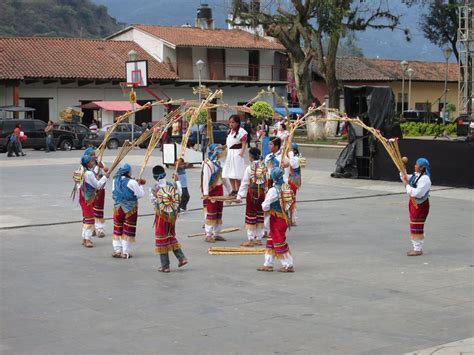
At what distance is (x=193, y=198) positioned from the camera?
66.3ft

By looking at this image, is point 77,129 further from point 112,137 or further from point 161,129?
point 161,129

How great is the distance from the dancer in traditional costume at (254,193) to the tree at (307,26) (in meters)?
26.2

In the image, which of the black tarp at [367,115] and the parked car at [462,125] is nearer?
the black tarp at [367,115]

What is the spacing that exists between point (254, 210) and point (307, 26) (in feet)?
89.9

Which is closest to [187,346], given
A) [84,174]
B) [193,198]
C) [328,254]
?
[328,254]

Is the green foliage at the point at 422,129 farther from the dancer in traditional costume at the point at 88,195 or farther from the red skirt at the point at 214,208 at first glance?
the dancer in traditional costume at the point at 88,195

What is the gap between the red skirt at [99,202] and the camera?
46.2 ft

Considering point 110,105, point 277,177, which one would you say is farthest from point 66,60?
point 277,177

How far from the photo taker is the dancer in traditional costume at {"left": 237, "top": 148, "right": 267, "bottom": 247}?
13.6m

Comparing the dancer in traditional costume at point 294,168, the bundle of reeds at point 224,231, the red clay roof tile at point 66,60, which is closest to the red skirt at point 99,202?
the bundle of reeds at point 224,231

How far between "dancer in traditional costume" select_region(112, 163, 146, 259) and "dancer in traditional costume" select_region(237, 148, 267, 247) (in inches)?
72.9

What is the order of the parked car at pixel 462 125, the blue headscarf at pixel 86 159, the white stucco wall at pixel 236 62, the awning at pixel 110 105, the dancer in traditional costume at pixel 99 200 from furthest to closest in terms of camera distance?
the white stucco wall at pixel 236 62 < the awning at pixel 110 105 < the parked car at pixel 462 125 < the dancer in traditional costume at pixel 99 200 < the blue headscarf at pixel 86 159

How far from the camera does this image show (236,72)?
60.8 metres

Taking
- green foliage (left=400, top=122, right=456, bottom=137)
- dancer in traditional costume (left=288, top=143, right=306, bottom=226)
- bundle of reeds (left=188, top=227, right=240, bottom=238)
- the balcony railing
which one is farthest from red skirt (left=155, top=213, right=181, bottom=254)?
the balcony railing
